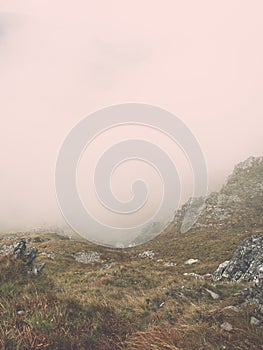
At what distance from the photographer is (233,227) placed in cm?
5559

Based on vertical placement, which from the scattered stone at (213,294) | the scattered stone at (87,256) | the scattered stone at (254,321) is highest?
the scattered stone at (254,321)

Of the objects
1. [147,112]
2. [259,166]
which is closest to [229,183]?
[259,166]

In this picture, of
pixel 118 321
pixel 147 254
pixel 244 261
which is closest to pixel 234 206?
pixel 147 254

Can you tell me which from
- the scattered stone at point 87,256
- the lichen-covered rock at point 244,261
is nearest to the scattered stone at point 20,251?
the lichen-covered rock at point 244,261

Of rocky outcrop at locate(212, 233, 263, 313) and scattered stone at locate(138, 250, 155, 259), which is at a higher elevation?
rocky outcrop at locate(212, 233, 263, 313)

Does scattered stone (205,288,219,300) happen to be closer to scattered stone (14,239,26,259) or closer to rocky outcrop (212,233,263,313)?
rocky outcrop (212,233,263,313)

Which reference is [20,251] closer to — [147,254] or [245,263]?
[245,263]

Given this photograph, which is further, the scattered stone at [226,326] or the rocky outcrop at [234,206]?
the rocky outcrop at [234,206]

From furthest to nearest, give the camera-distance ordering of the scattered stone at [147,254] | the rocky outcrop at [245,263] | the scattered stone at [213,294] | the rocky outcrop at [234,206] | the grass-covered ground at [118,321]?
the rocky outcrop at [234,206], the scattered stone at [147,254], the rocky outcrop at [245,263], the scattered stone at [213,294], the grass-covered ground at [118,321]

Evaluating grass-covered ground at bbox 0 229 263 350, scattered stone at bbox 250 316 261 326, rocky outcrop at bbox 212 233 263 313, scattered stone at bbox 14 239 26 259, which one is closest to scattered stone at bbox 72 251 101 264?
rocky outcrop at bbox 212 233 263 313

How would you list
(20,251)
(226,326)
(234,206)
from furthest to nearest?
(234,206)
(20,251)
(226,326)

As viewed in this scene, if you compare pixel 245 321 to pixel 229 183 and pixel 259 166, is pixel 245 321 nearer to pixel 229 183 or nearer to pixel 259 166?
pixel 229 183

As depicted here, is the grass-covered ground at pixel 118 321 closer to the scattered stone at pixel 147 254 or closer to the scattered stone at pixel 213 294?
the scattered stone at pixel 213 294

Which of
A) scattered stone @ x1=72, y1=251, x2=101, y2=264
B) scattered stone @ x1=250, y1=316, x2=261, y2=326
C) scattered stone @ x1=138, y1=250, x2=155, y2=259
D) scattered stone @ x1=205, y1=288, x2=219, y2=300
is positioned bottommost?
scattered stone @ x1=138, y1=250, x2=155, y2=259
